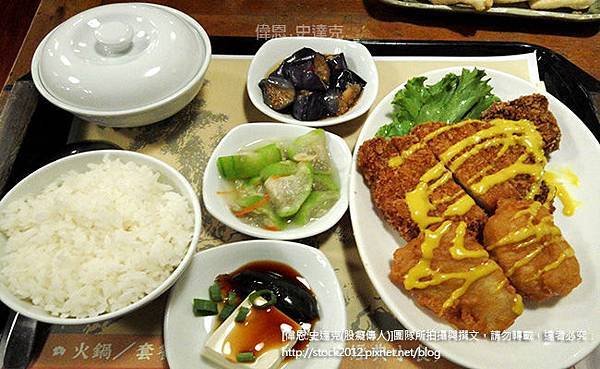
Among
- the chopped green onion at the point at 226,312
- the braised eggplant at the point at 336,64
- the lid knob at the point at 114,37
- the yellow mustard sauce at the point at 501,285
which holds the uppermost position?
the lid knob at the point at 114,37

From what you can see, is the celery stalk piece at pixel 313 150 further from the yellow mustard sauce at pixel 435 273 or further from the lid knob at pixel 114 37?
the lid knob at pixel 114 37

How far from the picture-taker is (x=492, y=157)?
2.25 meters

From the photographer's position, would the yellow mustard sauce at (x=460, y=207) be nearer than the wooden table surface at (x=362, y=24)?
Yes

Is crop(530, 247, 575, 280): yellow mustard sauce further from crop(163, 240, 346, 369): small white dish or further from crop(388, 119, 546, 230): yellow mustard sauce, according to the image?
crop(163, 240, 346, 369): small white dish

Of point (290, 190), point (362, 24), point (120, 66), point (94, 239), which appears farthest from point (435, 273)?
point (362, 24)

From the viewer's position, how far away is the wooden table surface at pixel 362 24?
3.15 m

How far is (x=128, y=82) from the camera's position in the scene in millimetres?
2318

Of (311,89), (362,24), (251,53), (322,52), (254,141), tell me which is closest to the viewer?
(254,141)

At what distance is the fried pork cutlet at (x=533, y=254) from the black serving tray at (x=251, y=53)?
0.88 metres

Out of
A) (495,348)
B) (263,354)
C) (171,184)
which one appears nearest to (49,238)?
(171,184)

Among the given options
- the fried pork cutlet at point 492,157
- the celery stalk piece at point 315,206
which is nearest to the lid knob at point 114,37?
the celery stalk piece at point 315,206

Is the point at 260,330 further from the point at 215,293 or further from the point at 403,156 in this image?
the point at 403,156

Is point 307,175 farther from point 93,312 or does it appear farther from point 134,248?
point 93,312

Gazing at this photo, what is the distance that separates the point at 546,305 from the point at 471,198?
1.70ft
